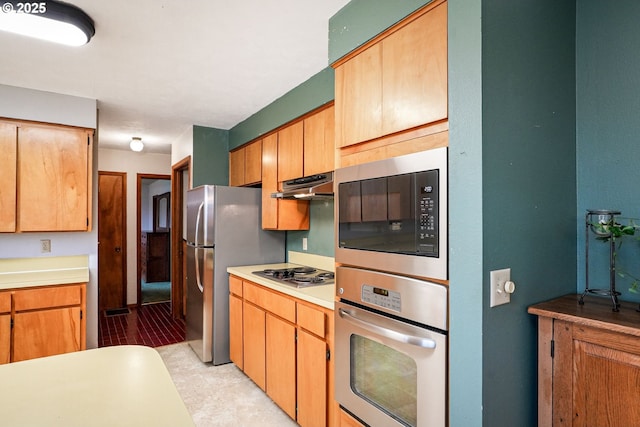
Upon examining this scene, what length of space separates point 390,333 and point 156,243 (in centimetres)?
763

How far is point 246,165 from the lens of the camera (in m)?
3.92

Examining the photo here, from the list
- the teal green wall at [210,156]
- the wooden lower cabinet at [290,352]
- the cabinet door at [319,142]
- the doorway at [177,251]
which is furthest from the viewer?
the doorway at [177,251]

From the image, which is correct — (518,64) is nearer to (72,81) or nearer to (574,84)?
(574,84)

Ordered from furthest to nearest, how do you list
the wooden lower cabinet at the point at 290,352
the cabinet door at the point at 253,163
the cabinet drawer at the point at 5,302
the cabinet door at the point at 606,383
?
the cabinet door at the point at 253,163
the cabinet drawer at the point at 5,302
the wooden lower cabinet at the point at 290,352
the cabinet door at the point at 606,383

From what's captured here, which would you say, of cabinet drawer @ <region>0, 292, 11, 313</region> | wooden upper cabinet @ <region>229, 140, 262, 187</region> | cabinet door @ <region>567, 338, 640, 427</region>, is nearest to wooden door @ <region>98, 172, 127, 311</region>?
wooden upper cabinet @ <region>229, 140, 262, 187</region>

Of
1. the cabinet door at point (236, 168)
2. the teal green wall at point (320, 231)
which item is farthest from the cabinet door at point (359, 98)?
the cabinet door at point (236, 168)

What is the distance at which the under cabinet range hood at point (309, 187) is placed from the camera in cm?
246

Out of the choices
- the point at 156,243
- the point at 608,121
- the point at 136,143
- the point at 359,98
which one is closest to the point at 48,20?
the point at 359,98

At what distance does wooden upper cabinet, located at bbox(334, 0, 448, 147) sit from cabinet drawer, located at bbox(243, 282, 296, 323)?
113 cm

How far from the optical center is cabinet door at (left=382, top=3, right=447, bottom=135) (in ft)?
4.49

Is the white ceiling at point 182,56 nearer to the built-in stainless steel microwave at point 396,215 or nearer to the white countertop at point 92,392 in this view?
the built-in stainless steel microwave at point 396,215

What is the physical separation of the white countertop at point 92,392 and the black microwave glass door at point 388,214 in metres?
0.97

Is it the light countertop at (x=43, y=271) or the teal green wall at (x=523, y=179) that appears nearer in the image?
the teal green wall at (x=523, y=179)

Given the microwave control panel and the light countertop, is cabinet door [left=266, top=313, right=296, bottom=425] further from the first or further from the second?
the light countertop
